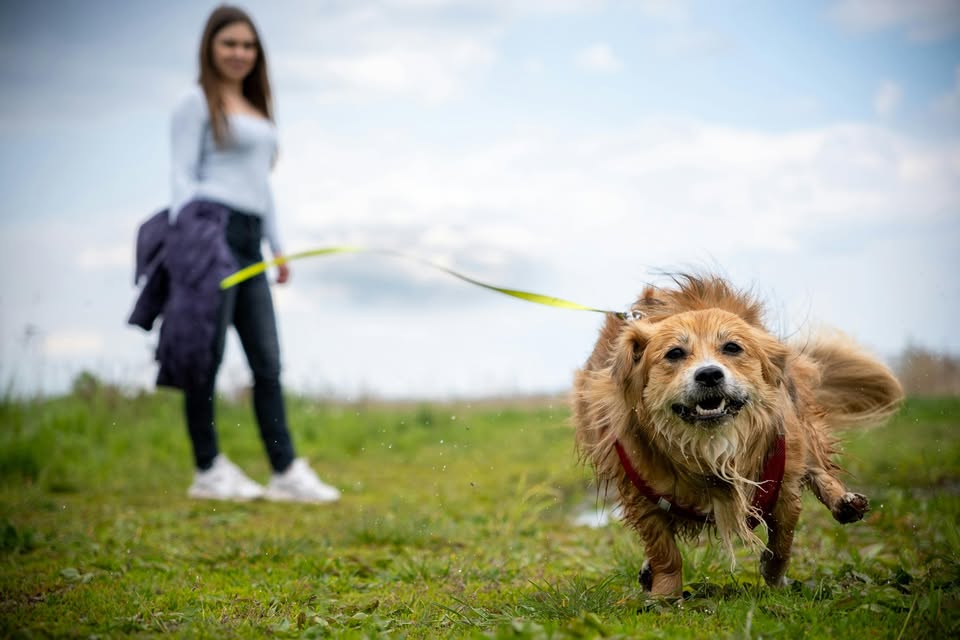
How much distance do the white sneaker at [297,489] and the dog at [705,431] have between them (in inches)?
122

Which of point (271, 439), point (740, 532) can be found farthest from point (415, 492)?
point (740, 532)

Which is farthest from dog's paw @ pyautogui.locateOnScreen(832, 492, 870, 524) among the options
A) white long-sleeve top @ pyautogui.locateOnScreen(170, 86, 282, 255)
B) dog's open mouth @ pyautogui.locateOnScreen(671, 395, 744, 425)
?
white long-sleeve top @ pyautogui.locateOnScreen(170, 86, 282, 255)

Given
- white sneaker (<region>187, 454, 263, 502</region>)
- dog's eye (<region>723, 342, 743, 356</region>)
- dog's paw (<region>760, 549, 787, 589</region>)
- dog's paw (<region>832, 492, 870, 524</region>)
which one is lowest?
white sneaker (<region>187, 454, 263, 502</region>)

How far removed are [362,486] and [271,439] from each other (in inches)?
43.0

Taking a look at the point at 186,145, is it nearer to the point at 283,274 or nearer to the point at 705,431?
the point at 283,274

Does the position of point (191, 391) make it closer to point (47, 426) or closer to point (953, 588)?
point (47, 426)

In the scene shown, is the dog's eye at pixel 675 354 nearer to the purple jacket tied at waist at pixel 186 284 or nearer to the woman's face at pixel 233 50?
the purple jacket tied at waist at pixel 186 284

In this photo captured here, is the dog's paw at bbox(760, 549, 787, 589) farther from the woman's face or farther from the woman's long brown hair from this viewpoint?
the woman's face

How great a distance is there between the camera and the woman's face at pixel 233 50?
5.80 meters

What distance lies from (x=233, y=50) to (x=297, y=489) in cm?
295

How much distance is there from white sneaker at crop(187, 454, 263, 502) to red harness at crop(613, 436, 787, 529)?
361 cm

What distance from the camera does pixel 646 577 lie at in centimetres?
340

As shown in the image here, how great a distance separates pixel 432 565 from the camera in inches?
155

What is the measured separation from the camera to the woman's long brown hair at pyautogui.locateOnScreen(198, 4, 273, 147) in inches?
224
